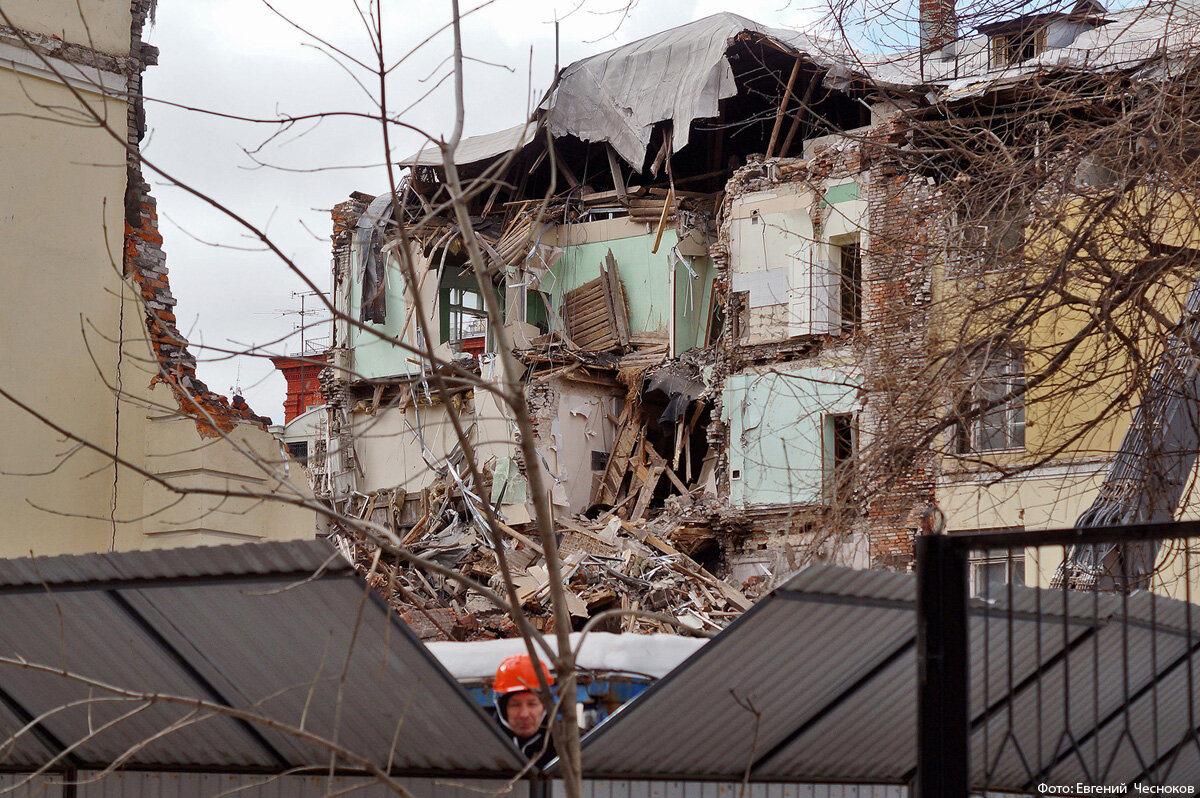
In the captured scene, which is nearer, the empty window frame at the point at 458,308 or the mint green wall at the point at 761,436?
the mint green wall at the point at 761,436

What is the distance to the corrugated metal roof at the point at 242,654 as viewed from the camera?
4742 millimetres

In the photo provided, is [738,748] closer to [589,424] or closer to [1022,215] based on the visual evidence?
[1022,215]

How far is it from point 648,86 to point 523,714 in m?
24.3

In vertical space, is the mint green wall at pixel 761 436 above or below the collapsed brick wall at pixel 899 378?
below

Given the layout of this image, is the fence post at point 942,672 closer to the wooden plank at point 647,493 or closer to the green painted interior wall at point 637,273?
the wooden plank at point 647,493

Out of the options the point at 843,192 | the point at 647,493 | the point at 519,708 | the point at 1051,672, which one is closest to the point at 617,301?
the point at 647,493

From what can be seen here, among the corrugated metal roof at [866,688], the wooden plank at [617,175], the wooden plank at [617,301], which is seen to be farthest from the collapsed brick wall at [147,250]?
the wooden plank at [617,175]

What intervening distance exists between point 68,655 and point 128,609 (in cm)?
87

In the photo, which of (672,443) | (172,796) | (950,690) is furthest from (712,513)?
(950,690)

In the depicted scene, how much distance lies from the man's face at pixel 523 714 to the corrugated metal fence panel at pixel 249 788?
528 mm

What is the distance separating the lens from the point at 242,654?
528 centimetres

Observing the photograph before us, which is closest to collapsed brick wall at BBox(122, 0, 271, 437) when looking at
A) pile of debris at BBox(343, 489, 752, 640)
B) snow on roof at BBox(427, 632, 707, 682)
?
snow on roof at BBox(427, 632, 707, 682)

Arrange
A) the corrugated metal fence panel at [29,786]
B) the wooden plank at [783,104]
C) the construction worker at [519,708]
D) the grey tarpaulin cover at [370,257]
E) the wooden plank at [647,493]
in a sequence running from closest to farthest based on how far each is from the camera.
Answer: the construction worker at [519,708] < the corrugated metal fence panel at [29,786] < the wooden plank at [783,104] < the wooden plank at [647,493] < the grey tarpaulin cover at [370,257]

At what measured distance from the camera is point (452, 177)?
4.02 metres
